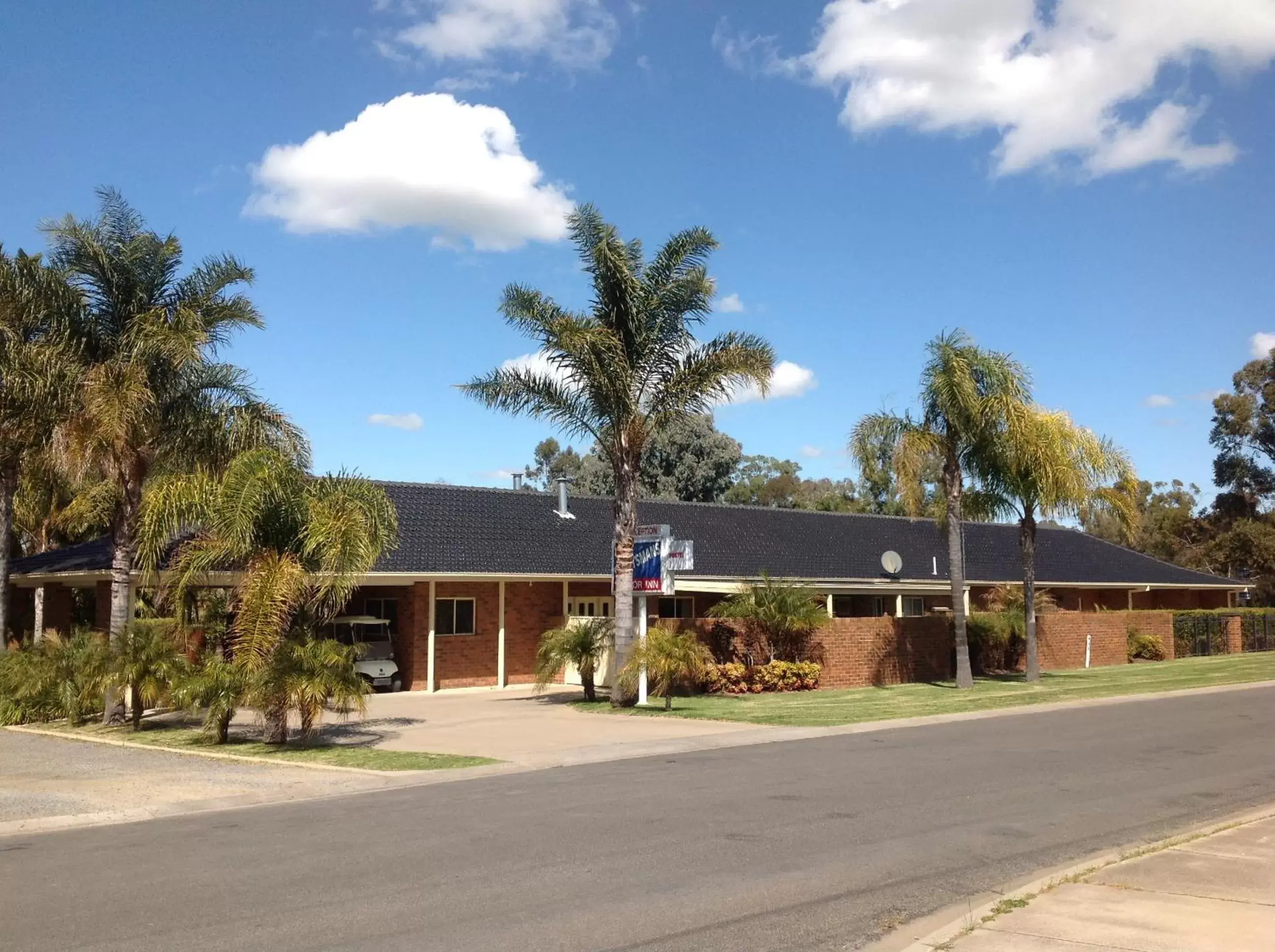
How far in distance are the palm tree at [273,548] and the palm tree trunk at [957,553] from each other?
1353 cm

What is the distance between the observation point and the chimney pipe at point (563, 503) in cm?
3247

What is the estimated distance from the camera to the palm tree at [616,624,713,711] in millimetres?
21844

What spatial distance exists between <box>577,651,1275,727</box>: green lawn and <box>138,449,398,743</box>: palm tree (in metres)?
6.88

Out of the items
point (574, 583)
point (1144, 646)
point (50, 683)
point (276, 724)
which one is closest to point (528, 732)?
point (276, 724)

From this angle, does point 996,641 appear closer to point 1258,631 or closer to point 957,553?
point 957,553

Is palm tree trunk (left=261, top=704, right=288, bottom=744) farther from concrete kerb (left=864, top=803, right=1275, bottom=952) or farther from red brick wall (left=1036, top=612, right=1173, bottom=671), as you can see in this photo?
red brick wall (left=1036, top=612, right=1173, bottom=671)

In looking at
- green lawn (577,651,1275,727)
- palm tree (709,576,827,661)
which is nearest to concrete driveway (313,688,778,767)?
green lawn (577,651,1275,727)

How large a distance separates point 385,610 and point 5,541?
8.23 m

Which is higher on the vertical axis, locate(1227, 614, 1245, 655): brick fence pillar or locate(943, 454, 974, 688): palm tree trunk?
locate(943, 454, 974, 688): palm tree trunk

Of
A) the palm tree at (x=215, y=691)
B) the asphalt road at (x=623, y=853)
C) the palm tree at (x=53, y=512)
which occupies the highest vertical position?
the palm tree at (x=53, y=512)

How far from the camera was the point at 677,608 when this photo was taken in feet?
A: 105

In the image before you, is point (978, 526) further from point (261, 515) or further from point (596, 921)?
point (596, 921)

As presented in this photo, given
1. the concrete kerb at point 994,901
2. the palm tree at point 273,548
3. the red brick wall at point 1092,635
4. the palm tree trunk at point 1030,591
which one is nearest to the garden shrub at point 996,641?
the red brick wall at point 1092,635

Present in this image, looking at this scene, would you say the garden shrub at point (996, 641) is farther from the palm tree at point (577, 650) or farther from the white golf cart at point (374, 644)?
the white golf cart at point (374, 644)
